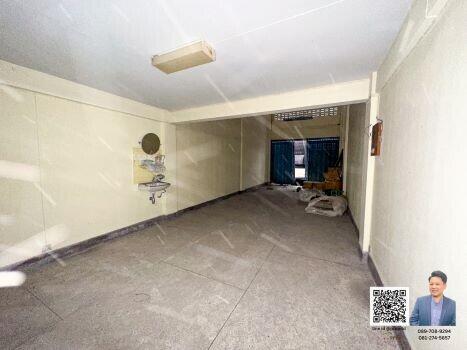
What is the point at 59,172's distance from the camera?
2.69 metres

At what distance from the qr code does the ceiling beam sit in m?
2.39

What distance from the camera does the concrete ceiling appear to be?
4.50ft

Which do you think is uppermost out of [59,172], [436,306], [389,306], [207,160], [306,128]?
[306,128]

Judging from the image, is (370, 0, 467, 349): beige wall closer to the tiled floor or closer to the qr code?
the qr code

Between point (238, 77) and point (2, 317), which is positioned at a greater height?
point (238, 77)

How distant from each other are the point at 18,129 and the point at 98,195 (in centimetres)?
130

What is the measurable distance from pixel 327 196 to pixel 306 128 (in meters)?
4.28

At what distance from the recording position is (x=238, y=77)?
2545 mm

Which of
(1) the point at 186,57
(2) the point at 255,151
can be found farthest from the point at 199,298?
(2) the point at 255,151

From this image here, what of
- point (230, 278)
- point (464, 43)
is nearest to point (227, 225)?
point (230, 278)

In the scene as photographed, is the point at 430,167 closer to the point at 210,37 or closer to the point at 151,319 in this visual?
the point at 210,37

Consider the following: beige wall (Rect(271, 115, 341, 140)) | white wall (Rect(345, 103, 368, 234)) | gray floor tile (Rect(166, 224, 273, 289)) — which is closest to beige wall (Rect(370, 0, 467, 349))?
white wall (Rect(345, 103, 368, 234))

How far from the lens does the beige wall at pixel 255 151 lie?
7.74 metres

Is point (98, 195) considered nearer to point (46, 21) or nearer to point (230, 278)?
point (46, 21)
